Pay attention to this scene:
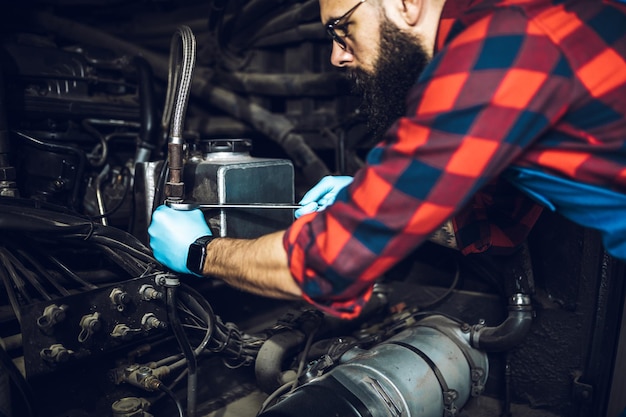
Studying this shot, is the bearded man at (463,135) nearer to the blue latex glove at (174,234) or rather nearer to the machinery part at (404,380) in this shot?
the blue latex glove at (174,234)

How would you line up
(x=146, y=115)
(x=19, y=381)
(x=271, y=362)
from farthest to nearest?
1. (x=146, y=115)
2. (x=271, y=362)
3. (x=19, y=381)

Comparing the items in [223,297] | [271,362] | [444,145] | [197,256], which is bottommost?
[271,362]

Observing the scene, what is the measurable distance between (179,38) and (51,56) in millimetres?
769

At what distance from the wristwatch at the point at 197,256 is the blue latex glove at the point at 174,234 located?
0.03 metres

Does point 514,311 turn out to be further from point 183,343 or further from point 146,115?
point 146,115

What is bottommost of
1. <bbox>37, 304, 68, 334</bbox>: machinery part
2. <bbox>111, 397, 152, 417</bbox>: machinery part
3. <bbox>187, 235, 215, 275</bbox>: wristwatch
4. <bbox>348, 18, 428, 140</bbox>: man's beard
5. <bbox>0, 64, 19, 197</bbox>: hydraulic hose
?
<bbox>111, 397, 152, 417</bbox>: machinery part

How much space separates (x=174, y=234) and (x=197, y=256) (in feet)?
0.36

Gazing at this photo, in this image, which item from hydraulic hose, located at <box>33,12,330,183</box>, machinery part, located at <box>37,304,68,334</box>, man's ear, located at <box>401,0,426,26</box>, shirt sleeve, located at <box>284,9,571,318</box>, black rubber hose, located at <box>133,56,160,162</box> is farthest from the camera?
hydraulic hose, located at <box>33,12,330,183</box>

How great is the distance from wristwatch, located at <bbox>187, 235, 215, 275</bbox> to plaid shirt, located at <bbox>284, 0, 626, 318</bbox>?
0.35 m

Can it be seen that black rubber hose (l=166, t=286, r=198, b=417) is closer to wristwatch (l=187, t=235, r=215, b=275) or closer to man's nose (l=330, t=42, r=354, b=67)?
wristwatch (l=187, t=235, r=215, b=275)

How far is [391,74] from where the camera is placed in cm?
132

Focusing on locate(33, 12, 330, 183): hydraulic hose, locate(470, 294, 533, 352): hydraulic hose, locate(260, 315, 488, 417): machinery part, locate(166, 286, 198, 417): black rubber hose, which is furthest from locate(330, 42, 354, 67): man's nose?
locate(33, 12, 330, 183): hydraulic hose

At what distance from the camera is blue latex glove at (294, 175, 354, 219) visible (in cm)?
170

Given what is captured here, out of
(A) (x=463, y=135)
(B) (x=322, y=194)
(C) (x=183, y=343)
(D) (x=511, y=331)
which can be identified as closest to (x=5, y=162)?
(C) (x=183, y=343)
